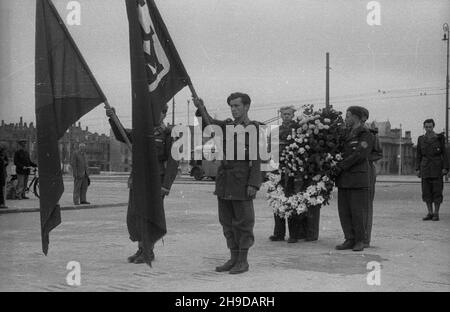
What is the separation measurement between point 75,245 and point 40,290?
2952 millimetres

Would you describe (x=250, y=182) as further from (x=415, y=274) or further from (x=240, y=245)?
(x=415, y=274)

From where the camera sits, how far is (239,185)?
6555 mm

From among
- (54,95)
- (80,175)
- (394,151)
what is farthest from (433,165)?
(394,151)

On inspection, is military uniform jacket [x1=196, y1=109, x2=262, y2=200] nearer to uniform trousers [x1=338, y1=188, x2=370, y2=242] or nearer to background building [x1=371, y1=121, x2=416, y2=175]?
uniform trousers [x1=338, y1=188, x2=370, y2=242]

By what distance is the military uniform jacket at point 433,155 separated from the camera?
12328 millimetres

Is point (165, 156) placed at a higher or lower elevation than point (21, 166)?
higher

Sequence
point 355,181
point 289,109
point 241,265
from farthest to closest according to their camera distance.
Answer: point 289,109
point 355,181
point 241,265

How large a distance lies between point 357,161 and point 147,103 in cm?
350

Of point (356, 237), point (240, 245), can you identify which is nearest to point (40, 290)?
point (240, 245)

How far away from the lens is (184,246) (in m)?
8.41

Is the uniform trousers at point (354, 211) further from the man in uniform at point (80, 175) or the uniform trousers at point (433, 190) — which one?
the man in uniform at point (80, 175)

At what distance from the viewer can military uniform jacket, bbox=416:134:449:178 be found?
1233cm

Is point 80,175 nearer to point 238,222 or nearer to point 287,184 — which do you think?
point 287,184
